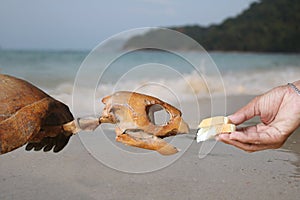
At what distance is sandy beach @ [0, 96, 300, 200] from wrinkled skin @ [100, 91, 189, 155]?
0.52 metres

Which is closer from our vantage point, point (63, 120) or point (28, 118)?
point (28, 118)

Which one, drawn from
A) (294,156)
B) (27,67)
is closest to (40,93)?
(294,156)

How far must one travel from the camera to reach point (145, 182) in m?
2.62

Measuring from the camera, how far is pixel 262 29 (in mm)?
34531

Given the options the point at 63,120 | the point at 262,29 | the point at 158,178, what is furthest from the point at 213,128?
the point at 262,29

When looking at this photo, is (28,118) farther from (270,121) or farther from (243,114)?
(270,121)

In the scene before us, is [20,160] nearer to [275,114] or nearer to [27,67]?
[275,114]

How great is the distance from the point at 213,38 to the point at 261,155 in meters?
27.0

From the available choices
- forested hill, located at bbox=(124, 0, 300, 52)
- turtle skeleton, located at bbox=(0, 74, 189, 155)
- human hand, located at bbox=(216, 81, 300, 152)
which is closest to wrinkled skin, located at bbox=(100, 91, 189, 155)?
turtle skeleton, located at bbox=(0, 74, 189, 155)

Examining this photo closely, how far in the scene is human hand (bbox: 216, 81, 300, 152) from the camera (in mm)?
2173

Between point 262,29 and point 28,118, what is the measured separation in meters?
34.4

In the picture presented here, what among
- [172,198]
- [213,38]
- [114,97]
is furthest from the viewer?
[213,38]

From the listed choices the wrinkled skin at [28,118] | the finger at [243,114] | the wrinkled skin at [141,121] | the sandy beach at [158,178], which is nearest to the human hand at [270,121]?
the finger at [243,114]

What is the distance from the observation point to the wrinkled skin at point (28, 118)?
2174 mm
